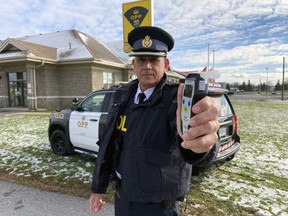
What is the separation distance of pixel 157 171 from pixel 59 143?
4.75 metres

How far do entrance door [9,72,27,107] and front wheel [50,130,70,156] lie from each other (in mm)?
14176

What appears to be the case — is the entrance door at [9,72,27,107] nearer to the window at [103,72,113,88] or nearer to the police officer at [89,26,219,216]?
the window at [103,72,113,88]

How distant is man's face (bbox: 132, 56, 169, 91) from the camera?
1483 mm

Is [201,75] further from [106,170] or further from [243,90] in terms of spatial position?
[243,90]

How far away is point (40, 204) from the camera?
3.25 m

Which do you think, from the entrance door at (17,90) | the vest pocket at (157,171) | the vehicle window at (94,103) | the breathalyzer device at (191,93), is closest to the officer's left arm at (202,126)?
the breathalyzer device at (191,93)

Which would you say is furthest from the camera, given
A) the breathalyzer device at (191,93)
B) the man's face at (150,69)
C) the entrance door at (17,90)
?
the entrance door at (17,90)

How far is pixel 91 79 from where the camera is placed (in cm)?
1666

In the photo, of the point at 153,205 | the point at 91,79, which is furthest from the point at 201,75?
the point at 91,79

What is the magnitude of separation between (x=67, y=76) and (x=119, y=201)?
17.0 m

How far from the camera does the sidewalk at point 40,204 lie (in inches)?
120

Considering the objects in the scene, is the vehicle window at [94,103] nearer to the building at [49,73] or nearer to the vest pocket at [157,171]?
the vest pocket at [157,171]

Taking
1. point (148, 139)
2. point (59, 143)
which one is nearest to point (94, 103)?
point (59, 143)

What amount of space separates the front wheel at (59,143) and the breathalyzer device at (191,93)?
196 inches
